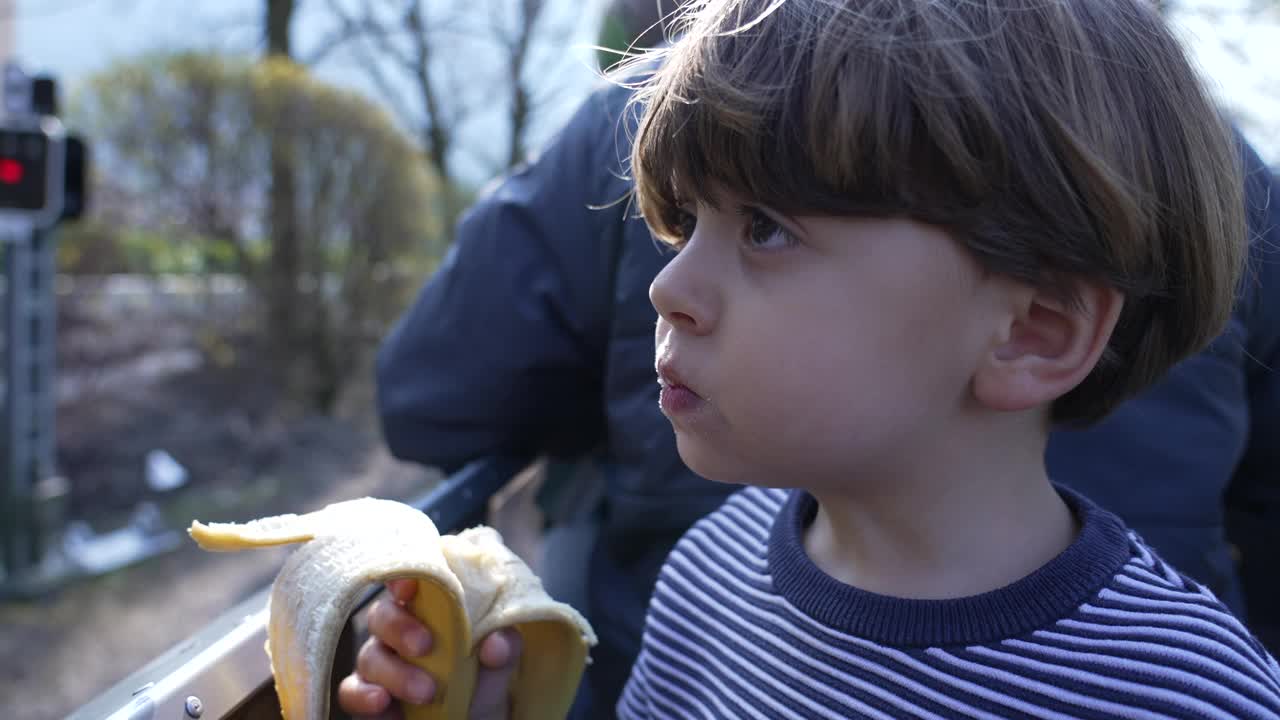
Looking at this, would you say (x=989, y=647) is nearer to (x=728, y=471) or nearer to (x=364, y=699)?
(x=728, y=471)

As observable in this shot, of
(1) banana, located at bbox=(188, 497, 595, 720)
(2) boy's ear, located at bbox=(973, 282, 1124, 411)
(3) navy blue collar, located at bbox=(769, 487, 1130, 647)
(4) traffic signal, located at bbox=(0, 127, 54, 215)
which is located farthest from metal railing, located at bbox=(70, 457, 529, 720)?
(4) traffic signal, located at bbox=(0, 127, 54, 215)

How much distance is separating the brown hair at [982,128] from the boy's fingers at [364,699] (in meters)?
0.61

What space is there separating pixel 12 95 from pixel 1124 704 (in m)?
5.10

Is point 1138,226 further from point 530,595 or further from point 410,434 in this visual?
point 410,434

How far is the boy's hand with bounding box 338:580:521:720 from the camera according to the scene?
40.3 inches

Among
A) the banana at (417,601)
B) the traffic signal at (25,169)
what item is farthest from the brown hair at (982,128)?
the traffic signal at (25,169)

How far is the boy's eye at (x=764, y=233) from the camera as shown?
88 cm

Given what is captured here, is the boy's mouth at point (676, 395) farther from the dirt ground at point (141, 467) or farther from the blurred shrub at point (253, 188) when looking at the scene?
the blurred shrub at point (253, 188)

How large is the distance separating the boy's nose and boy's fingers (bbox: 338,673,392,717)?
1.68 ft

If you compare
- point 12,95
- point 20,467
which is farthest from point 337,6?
point 20,467

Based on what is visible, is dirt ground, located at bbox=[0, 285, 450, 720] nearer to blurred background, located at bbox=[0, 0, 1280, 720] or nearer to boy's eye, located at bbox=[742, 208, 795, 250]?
blurred background, located at bbox=[0, 0, 1280, 720]

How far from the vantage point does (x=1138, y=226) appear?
864 millimetres

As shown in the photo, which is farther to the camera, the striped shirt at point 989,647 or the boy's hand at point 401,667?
the boy's hand at point 401,667

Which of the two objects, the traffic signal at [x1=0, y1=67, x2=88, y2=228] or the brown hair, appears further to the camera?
the traffic signal at [x1=0, y1=67, x2=88, y2=228]
